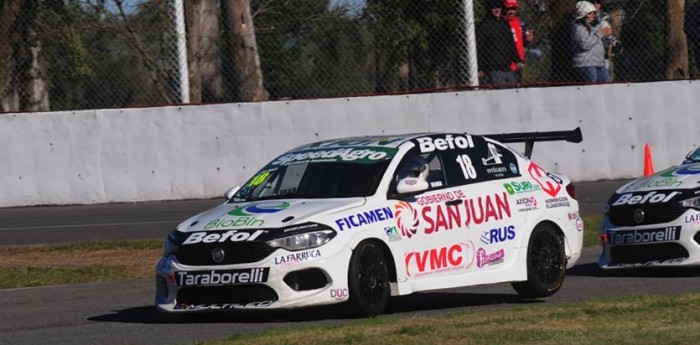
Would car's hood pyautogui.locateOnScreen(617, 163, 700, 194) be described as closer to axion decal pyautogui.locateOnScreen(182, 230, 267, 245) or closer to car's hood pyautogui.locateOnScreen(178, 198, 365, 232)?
car's hood pyautogui.locateOnScreen(178, 198, 365, 232)

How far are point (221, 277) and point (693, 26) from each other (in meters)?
13.8

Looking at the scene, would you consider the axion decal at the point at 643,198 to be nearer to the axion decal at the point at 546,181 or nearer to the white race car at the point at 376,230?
the white race car at the point at 376,230

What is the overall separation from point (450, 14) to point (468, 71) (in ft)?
2.85

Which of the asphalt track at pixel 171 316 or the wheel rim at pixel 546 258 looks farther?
Result: the wheel rim at pixel 546 258

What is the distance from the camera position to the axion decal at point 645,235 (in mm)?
12773

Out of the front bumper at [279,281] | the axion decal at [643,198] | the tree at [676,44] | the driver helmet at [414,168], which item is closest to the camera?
the front bumper at [279,281]

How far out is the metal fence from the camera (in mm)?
21703

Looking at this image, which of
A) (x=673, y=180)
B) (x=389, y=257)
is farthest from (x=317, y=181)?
(x=673, y=180)

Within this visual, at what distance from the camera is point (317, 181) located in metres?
10.9

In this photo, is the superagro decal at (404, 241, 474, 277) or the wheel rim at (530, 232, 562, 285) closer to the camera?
the superagro decal at (404, 241, 474, 277)

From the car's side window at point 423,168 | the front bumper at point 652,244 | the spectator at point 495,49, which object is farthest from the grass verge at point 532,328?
the spectator at point 495,49

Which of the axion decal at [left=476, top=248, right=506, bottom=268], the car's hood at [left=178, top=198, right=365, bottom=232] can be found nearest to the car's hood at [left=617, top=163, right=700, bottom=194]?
the axion decal at [left=476, top=248, right=506, bottom=268]

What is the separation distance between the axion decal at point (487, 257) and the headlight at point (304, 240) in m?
1.53

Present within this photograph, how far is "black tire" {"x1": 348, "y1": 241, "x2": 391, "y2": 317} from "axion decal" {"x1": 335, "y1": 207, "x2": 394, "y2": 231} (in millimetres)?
144
